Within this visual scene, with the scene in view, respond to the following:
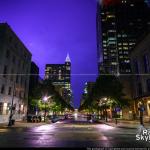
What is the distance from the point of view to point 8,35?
48250 mm

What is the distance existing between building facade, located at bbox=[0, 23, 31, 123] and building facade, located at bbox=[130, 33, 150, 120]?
31.5m

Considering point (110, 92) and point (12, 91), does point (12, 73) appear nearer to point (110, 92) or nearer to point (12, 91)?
point (12, 91)

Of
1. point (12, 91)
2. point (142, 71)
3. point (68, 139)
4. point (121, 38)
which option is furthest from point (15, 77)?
Result: point (121, 38)

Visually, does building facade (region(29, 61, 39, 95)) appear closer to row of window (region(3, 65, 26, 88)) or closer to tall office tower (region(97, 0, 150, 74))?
row of window (region(3, 65, 26, 88))

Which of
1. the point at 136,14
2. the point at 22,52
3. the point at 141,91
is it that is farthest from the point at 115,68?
the point at 22,52

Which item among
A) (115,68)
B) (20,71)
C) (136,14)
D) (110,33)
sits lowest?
(20,71)

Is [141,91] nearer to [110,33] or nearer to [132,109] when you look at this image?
[132,109]

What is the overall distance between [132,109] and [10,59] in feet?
145

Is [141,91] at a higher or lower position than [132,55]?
lower

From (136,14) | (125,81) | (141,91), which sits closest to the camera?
(141,91)

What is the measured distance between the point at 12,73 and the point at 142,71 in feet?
117

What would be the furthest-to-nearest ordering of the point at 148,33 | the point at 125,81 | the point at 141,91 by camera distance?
the point at 125,81
the point at 141,91
the point at 148,33

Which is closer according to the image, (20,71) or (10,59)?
(10,59)

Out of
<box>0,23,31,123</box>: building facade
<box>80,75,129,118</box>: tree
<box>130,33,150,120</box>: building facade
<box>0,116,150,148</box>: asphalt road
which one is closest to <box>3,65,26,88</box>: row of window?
<box>0,23,31,123</box>: building facade
